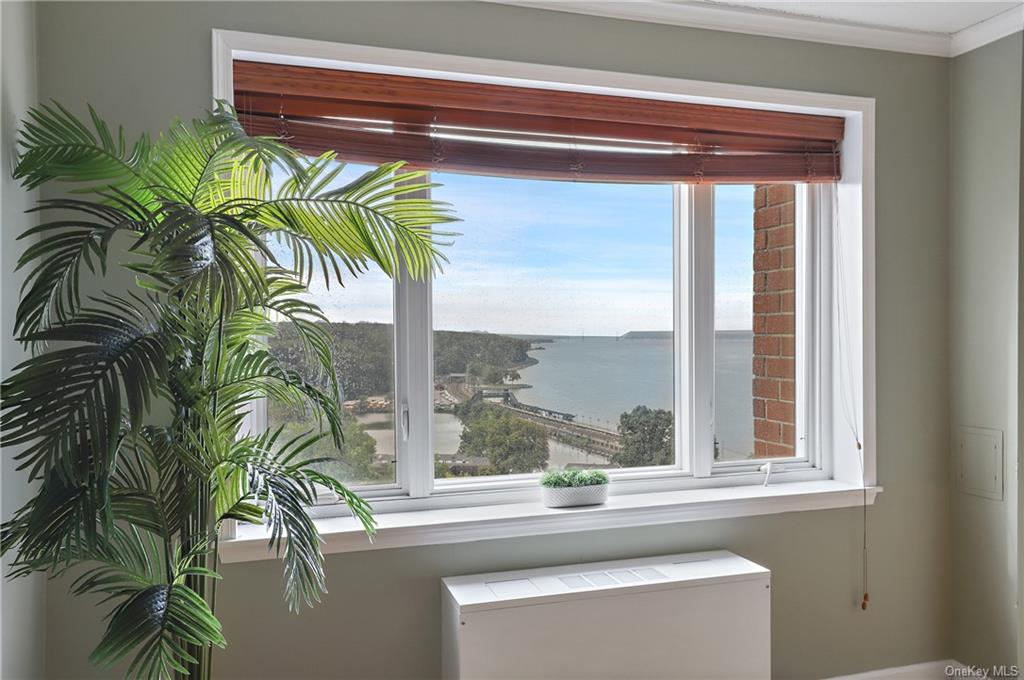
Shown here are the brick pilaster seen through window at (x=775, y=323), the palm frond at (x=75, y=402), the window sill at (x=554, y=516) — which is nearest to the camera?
the palm frond at (x=75, y=402)

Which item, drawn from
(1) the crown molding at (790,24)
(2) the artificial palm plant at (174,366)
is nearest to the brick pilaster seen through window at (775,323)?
(1) the crown molding at (790,24)

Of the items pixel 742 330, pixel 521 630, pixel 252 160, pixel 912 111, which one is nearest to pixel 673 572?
pixel 521 630

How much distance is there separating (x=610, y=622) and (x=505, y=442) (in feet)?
2.23

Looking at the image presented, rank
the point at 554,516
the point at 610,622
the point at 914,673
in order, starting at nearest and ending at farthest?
the point at 610,622
the point at 554,516
the point at 914,673

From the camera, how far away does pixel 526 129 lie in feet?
7.76

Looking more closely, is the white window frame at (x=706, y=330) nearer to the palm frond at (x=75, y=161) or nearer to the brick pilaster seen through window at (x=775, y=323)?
the brick pilaster seen through window at (x=775, y=323)

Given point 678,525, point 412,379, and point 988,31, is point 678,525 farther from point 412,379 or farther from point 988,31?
point 988,31

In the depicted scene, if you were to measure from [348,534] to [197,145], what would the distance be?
1152 mm

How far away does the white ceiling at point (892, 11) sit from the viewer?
7.97ft

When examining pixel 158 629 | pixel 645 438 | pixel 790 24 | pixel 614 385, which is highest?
pixel 790 24

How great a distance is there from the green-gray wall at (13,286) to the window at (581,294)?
0.53 metres

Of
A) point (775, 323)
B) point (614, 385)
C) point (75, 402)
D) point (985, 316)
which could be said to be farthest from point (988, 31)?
point (75, 402)

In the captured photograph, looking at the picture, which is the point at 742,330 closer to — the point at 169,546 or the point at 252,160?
the point at 252,160

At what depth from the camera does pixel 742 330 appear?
2.79 m
